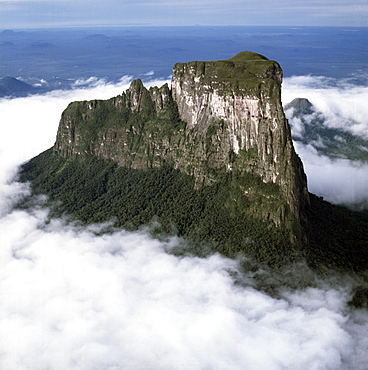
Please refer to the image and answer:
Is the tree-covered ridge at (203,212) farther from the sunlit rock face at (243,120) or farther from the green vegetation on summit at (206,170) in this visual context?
the sunlit rock face at (243,120)

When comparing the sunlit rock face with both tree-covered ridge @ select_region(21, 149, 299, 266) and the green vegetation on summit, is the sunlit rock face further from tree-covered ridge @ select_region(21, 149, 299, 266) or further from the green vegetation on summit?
tree-covered ridge @ select_region(21, 149, 299, 266)

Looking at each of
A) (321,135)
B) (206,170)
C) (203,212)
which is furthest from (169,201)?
(321,135)

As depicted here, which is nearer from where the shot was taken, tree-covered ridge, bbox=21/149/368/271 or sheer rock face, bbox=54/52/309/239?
tree-covered ridge, bbox=21/149/368/271

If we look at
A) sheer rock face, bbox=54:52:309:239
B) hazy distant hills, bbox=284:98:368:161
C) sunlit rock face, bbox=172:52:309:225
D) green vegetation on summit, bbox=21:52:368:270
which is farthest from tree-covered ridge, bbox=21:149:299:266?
hazy distant hills, bbox=284:98:368:161

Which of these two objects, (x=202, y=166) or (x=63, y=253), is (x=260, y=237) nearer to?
(x=202, y=166)

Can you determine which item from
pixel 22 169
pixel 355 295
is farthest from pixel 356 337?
pixel 22 169

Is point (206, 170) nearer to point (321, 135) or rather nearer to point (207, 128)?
point (207, 128)

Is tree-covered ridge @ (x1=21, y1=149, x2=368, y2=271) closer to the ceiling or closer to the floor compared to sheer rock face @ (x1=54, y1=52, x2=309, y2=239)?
closer to the floor

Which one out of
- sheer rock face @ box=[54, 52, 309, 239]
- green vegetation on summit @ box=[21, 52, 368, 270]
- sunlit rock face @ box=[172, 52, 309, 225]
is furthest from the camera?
sheer rock face @ box=[54, 52, 309, 239]
